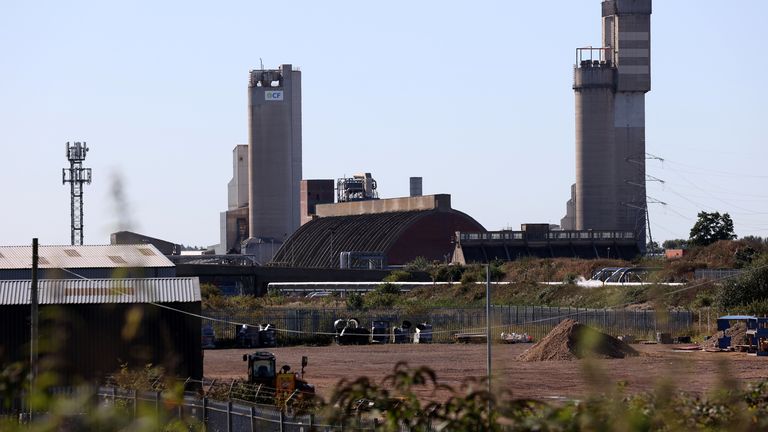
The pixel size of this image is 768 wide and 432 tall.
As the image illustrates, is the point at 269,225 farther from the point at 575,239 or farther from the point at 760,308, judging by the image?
the point at 760,308

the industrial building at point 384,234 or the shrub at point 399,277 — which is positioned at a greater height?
the industrial building at point 384,234

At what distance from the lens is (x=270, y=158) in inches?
6280

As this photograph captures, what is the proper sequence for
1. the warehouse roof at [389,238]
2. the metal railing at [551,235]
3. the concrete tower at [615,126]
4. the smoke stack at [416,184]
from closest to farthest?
the metal railing at [551,235] → the warehouse roof at [389,238] → the concrete tower at [615,126] → the smoke stack at [416,184]

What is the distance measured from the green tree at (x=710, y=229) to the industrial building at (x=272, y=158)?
6039 centimetres

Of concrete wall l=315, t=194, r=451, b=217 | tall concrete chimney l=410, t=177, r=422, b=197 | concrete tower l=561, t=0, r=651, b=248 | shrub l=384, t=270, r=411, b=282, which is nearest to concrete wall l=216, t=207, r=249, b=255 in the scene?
concrete wall l=315, t=194, r=451, b=217

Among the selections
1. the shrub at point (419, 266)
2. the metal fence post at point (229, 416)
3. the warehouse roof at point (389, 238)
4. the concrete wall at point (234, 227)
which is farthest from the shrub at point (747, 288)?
the concrete wall at point (234, 227)

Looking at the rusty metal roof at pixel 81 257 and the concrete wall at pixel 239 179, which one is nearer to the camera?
the rusty metal roof at pixel 81 257

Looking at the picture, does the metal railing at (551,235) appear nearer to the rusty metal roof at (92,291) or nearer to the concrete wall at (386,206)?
the concrete wall at (386,206)

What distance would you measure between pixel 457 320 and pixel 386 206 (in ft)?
249

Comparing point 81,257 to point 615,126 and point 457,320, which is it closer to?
point 457,320

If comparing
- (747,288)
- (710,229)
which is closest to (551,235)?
(710,229)

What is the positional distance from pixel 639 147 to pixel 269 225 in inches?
2002

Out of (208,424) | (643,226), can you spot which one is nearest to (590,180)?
(643,226)

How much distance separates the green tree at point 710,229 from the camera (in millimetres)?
115375
